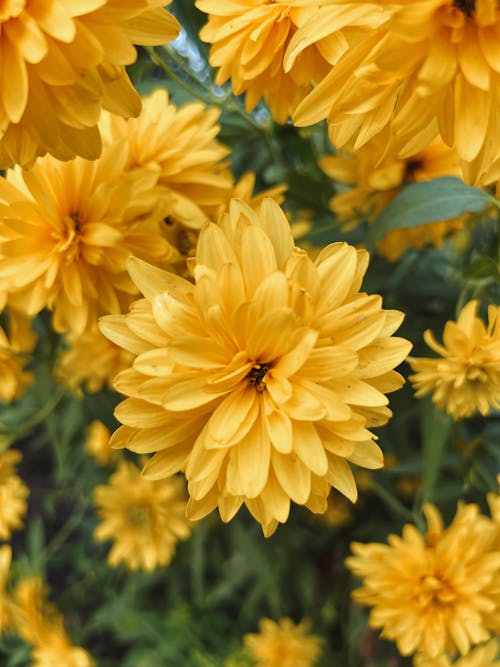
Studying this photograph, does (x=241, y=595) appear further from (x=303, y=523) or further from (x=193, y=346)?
(x=193, y=346)

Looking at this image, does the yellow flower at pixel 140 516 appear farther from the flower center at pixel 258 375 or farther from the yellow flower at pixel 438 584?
the flower center at pixel 258 375

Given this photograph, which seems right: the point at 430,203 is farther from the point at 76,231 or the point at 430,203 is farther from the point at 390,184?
the point at 76,231

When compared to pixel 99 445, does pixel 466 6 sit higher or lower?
higher

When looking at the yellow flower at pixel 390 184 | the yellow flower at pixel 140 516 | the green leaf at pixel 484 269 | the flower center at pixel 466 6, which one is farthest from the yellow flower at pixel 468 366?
the yellow flower at pixel 140 516

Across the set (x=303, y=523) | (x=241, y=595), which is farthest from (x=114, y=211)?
(x=241, y=595)

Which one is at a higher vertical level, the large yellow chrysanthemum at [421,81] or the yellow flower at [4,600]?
the large yellow chrysanthemum at [421,81]

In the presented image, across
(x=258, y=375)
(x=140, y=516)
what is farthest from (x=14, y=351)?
(x=140, y=516)

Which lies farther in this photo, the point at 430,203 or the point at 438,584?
the point at 438,584
